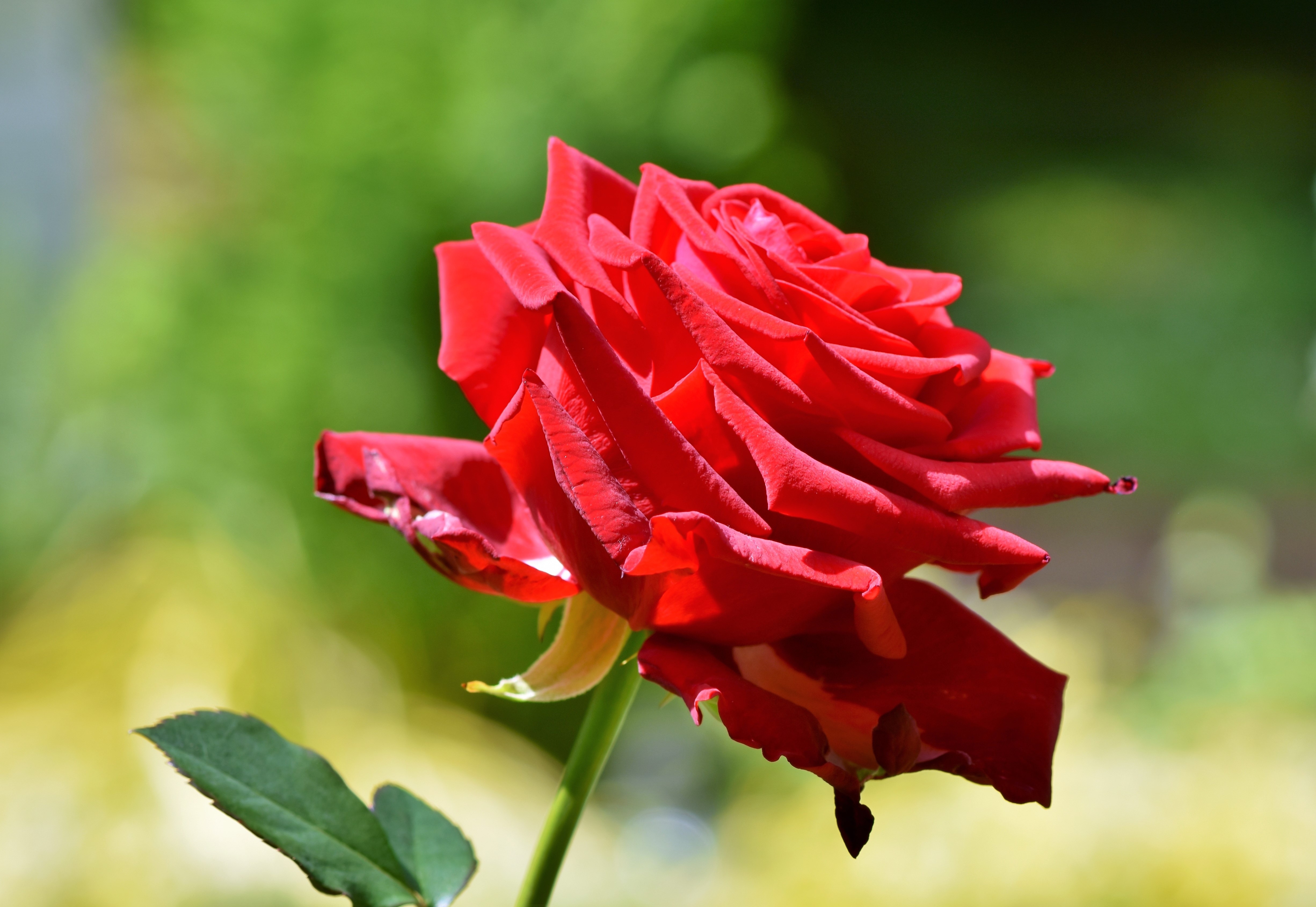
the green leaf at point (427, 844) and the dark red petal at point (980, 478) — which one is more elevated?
the dark red petal at point (980, 478)

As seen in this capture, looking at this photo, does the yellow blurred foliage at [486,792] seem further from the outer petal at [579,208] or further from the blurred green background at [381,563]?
the outer petal at [579,208]

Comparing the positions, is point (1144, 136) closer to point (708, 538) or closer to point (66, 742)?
point (66, 742)

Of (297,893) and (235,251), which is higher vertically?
(235,251)

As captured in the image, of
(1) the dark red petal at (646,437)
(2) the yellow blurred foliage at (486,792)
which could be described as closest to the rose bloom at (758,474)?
(1) the dark red petal at (646,437)

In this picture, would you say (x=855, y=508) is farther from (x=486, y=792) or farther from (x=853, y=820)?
(x=486, y=792)

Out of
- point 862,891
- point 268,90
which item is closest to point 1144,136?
point 268,90

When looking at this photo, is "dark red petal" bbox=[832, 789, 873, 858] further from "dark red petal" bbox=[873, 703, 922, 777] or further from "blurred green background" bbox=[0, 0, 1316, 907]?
"blurred green background" bbox=[0, 0, 1316, 907]
